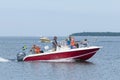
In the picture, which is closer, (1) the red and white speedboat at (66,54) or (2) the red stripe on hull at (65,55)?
(1) the red and white speedboat at (66,54)

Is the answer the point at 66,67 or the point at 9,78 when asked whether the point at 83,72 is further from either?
the point at 9,78

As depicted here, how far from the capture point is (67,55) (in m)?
38.8

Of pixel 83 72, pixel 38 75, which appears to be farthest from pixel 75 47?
pixel 38 75

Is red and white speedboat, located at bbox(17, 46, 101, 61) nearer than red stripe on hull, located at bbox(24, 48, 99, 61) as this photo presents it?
Yes

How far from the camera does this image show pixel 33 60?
3969cm

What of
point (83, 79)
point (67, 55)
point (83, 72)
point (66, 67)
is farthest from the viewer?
point (67, 55)

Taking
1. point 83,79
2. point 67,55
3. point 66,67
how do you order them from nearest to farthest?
point 83,79 < point 66,67 < point 67,55

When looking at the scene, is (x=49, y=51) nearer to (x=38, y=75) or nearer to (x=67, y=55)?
(x=67, y=55)

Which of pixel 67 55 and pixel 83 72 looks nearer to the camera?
pixel 83 72

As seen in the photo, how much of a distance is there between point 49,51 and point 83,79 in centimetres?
1010

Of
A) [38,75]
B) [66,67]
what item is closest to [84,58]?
[66,67]

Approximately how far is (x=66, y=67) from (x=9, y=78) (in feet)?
25.8

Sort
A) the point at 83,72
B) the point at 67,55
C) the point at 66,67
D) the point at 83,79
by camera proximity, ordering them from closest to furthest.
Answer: the point at 83,79 < the point at 83,72 < the point at 66,67 < the point at 67,55

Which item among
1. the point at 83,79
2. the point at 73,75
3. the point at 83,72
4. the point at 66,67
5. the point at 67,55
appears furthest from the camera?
the point at 67,55
